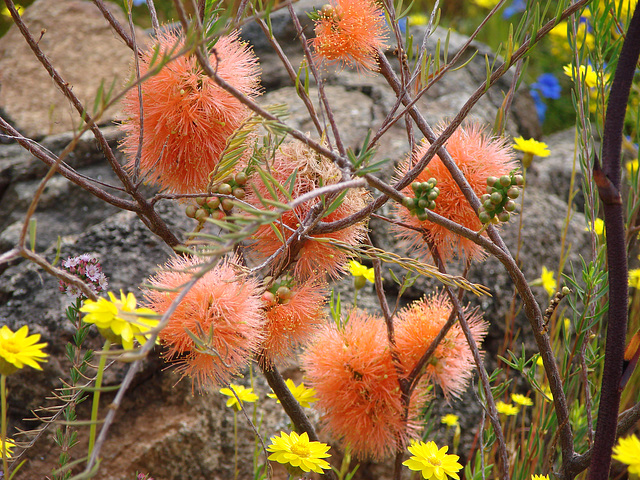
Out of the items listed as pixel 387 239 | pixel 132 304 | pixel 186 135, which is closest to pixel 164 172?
pixel 186 135

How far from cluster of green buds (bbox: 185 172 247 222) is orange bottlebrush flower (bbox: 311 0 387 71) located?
173mm

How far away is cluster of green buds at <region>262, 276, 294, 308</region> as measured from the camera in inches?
19.6

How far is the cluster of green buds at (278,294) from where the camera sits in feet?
1.63

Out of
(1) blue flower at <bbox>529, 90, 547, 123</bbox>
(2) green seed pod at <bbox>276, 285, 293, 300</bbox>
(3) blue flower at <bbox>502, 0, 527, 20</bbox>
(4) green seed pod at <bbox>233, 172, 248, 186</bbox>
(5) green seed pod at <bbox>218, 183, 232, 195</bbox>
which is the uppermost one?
(3) blue flower at <bbox>502, 0, 527, 20</bbox>

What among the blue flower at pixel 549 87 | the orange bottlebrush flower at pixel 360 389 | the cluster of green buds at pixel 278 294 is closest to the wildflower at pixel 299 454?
the orange bottlebrush flower at pixel 360 389

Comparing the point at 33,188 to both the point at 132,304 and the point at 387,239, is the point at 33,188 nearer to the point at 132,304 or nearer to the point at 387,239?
the point at 387,239

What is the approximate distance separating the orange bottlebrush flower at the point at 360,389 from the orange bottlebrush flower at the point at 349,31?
0.31m

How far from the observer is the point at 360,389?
0.60m

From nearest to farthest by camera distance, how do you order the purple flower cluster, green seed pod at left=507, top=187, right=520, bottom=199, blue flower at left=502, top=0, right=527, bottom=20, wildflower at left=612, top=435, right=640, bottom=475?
1. wildflower at left=612, top=435, right=640, bottom=475
2. green seed pod at left=507, top=187, right=520, bottom=199
3. the purple flower cluster
4. blue flower at left=502, top=0, right=527, bottom=20

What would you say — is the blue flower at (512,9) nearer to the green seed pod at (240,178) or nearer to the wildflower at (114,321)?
the green seed pod at (240,178)

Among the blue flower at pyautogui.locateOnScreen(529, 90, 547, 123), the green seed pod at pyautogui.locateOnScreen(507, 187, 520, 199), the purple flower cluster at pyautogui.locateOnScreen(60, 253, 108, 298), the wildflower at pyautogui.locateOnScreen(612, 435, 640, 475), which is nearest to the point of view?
the wildflower at pyautogui.locateOnScreen(612, 435, 640, 475)

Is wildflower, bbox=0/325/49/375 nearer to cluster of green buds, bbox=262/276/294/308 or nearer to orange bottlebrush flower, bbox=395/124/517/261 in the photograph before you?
cluster of green buds, bbox=262/276/294/308

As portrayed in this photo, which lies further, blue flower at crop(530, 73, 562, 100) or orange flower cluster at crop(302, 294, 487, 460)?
blue flower at crop(530, 73, 562, 100)

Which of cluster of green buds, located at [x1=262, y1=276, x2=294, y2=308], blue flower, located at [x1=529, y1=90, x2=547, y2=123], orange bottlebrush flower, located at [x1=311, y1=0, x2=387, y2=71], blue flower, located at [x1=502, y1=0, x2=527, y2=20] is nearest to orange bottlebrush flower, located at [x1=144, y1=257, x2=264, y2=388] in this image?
cluster of green buds, located at [x1=262, y1=276, x2=294, y2=308]
